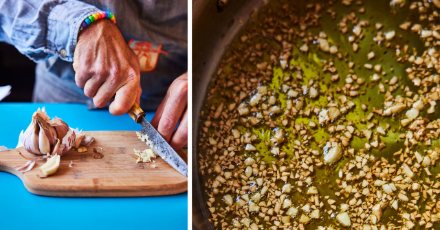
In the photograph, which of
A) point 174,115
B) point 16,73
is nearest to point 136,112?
point 174,115

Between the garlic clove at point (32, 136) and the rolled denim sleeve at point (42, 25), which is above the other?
the rolled denim sleeve at point (42, 25)

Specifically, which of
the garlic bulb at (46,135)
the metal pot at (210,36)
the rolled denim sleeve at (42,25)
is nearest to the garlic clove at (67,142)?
the garlic bulb at (46,135)

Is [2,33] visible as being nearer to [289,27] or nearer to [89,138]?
[89,138]

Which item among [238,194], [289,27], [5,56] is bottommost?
[238,194]

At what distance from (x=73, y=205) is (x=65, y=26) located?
242mm

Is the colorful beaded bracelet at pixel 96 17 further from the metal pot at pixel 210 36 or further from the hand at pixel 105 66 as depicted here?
the metal pot at pixel 210 36

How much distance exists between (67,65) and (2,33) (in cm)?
9

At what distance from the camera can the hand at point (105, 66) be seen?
0.40 meters

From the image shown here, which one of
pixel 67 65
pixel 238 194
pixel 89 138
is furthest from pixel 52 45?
pixel 238 194

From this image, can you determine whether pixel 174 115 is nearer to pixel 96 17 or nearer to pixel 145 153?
pixel 145 153

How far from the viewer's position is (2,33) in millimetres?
378

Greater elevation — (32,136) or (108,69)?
(108,69)

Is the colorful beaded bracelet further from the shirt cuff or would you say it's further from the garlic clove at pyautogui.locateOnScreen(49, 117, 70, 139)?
the garlic clove at pyautogui.locateOnScreen(49, 117, 70, 139)

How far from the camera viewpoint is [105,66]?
400 mm
